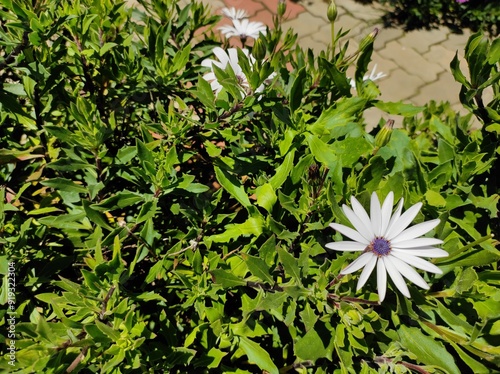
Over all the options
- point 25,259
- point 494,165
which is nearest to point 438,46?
point 494,165

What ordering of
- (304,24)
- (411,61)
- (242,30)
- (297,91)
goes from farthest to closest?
(304,24), (411,61), (242,30), (297,91)

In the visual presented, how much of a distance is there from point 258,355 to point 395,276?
0.33 m

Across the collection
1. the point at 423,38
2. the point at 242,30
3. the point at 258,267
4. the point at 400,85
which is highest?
the point at 423,38

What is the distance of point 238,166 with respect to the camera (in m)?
1.06

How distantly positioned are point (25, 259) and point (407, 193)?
0.84 meters

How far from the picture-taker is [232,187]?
1.01m

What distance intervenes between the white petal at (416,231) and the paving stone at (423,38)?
3579mm

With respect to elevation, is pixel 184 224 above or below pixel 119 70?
below

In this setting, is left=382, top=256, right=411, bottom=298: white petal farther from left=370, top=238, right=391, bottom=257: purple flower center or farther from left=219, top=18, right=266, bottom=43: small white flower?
left=219, top=18, right=266, bottom=43: small white flower

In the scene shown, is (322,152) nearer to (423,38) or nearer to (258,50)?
(258,50)

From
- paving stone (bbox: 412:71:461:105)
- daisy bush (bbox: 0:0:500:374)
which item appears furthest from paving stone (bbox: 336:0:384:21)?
daisy bush (bbox: 0:0:500:374)

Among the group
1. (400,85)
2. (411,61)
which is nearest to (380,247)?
(400,85)

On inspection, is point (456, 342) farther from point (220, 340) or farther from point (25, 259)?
point (25, 259)

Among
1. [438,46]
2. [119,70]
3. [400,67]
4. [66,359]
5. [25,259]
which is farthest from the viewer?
[438,46]
